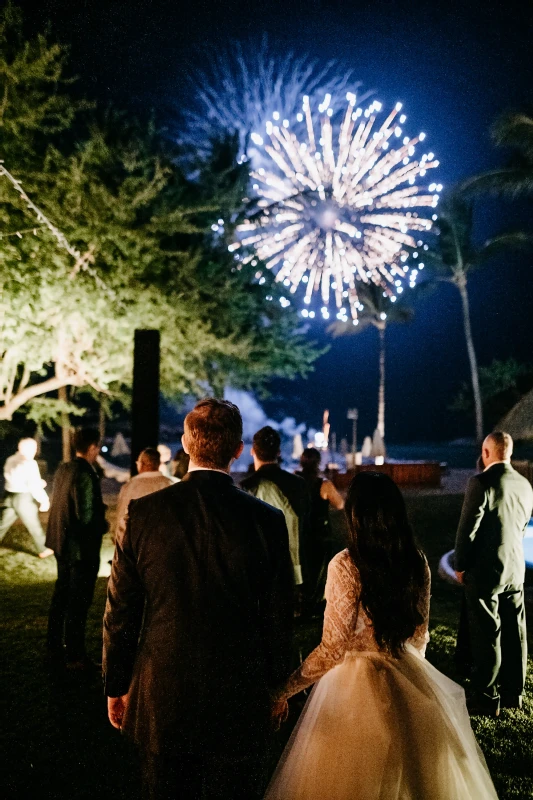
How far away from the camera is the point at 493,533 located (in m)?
4.29

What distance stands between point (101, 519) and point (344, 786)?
11.3 ft

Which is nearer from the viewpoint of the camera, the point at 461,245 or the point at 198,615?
the point at 198,615

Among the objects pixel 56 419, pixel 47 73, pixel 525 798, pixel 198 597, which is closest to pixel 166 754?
pixel 198 597

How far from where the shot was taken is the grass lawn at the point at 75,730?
11.4 feet

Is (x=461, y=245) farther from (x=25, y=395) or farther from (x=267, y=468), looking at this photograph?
(x=267, y=468)

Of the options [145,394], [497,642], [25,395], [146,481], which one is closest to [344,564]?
[497,642]

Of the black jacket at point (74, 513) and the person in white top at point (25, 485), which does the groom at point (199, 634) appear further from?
the person in white top at point (25, 485)

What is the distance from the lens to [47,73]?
35.7ft

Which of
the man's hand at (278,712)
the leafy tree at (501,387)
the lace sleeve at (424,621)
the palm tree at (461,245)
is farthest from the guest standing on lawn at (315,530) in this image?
the leafy tree at (501,387)

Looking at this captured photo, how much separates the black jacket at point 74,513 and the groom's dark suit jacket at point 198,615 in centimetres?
286

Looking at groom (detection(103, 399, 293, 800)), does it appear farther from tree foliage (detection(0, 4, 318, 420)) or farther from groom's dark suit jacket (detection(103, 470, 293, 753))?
tree foliage (detection(0, 4, 318, 420))

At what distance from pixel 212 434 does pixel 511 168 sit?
2802 centimetres

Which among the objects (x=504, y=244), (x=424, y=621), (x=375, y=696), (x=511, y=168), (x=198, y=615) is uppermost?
(x=511, y=168)

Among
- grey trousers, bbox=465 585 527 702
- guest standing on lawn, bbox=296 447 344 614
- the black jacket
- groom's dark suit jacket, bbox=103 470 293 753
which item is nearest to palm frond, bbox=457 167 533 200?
guest standing on lawn, bbox=296 447 344 614
